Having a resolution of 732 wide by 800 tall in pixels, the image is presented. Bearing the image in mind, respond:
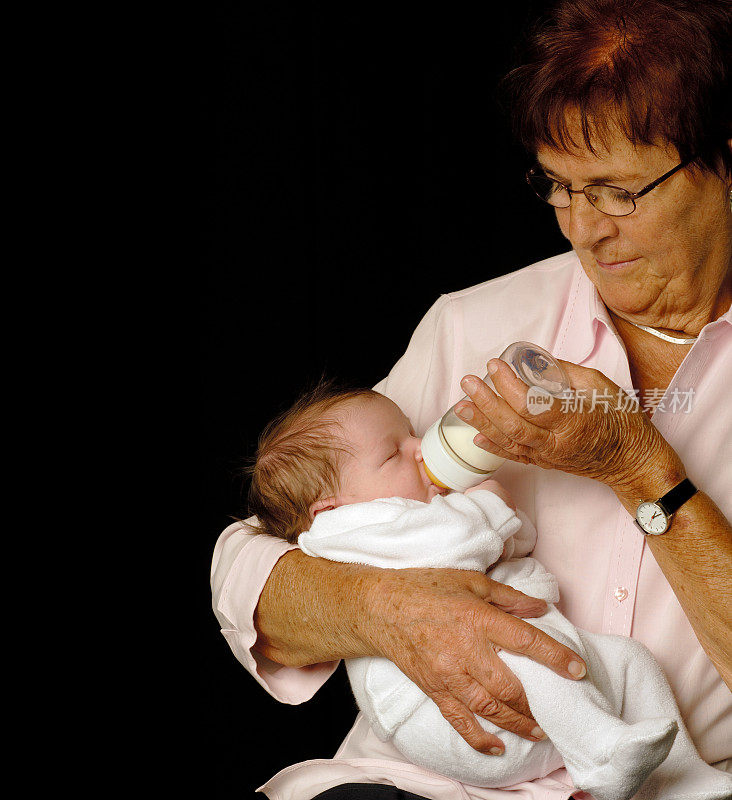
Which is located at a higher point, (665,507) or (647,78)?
(647,78)

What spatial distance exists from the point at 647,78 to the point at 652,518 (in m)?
0.68

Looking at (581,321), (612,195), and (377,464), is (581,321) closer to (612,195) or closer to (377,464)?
(612,195)

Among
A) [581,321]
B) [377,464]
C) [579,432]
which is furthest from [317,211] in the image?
[579,432]

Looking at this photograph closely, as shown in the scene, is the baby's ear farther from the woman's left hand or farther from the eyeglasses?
the eyeglasses

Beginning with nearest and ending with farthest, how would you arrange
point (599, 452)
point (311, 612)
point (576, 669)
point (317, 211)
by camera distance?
point (576, 669), point (599, 452), point (311, 612), point (317, 211)

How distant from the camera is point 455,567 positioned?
1542 mm

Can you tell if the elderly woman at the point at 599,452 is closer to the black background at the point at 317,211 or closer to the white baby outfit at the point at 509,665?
the white baby outfit at the point at 509,665

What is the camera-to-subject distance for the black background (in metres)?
2.60

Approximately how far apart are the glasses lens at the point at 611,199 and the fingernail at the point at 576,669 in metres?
0.71

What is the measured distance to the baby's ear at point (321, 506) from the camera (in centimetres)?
170

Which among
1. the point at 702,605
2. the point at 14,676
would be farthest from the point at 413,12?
the point at 14,676

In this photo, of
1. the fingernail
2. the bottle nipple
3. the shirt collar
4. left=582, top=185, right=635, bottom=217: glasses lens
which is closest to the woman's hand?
the fingernail

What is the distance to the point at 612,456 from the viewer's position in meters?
1.52

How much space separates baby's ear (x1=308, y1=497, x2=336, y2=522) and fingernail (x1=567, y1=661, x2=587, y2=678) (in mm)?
504
